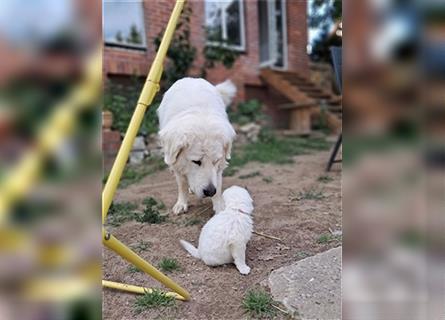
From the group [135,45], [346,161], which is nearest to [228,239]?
[346,161]

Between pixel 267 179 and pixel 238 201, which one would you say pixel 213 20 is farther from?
pixel 238 201

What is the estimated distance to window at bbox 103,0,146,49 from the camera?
6.55 meters

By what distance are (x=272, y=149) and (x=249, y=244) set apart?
402cm

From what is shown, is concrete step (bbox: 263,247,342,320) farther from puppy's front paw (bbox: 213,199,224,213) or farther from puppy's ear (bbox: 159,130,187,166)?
puppy's ear (bbox: 159,130,187,166)

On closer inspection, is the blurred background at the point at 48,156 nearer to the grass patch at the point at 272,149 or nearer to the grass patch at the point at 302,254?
the grass patch at the point at 302,254

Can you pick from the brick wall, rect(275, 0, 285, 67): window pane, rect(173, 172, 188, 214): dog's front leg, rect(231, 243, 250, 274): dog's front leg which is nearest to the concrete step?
rect(231, 243, 250, 274): dog's front leg

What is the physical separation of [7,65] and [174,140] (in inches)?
76.8

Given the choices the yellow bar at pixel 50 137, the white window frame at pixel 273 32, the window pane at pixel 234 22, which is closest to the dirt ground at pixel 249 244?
the yellow bar at pixel 50 137

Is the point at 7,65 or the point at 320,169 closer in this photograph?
the point at 7,65

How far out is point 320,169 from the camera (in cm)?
466

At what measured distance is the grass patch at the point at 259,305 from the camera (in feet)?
5.10

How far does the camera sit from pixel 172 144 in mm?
2490

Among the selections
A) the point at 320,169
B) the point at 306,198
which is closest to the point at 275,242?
the point at 306,198

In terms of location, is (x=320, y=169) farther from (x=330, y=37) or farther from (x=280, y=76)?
(x=330, y=37)
